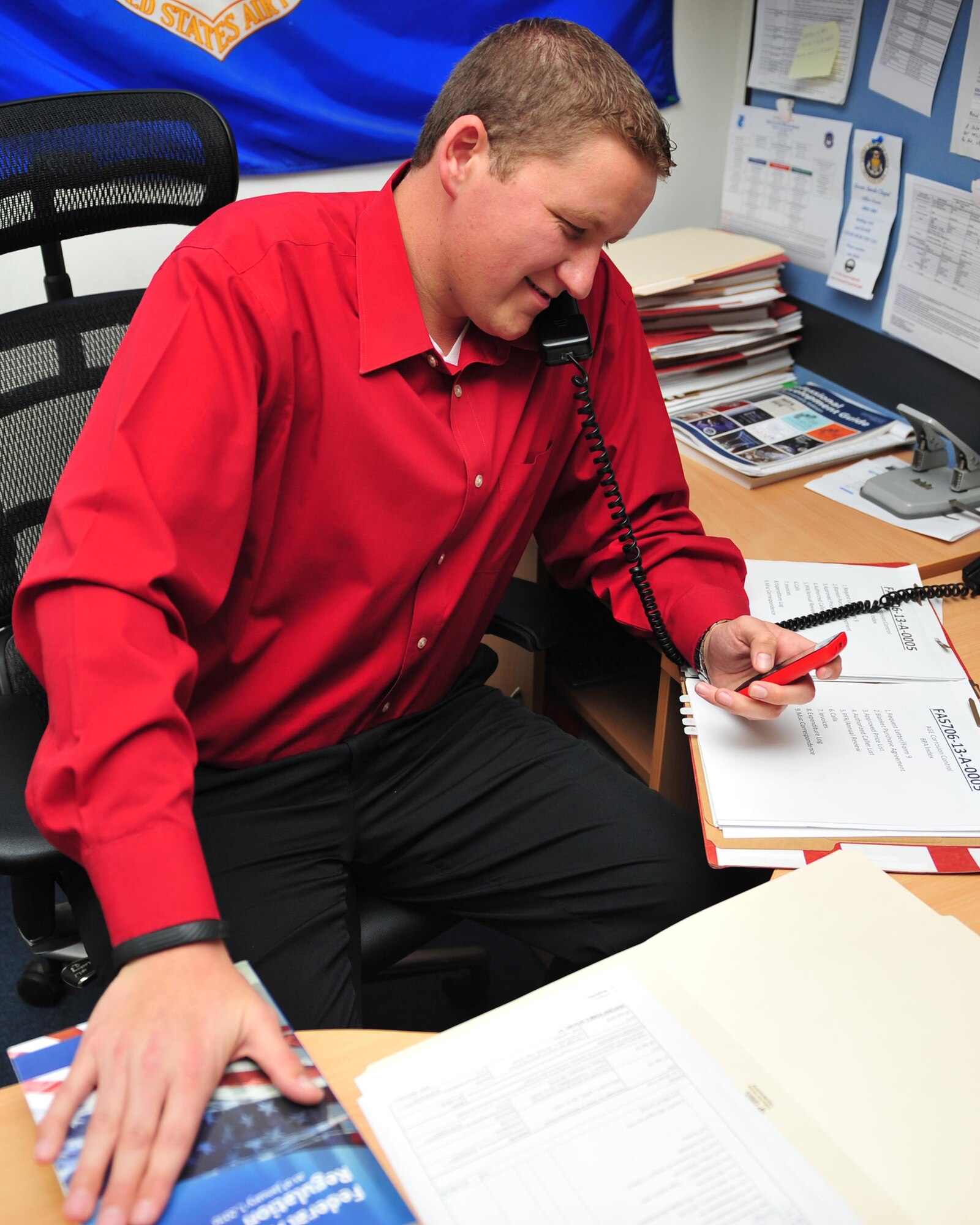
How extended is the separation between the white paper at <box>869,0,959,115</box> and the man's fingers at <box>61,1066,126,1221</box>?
1628mm

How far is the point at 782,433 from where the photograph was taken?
5.59 feet

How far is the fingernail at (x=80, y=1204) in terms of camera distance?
22.1 inches

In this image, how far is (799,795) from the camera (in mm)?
955

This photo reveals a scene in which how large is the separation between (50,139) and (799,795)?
102 centimetres

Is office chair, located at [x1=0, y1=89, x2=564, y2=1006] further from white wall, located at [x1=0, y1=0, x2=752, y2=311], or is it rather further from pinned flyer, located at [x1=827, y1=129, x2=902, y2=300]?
pinned flyer, located at [x1=827, y1=129, x2=902, y2=300]

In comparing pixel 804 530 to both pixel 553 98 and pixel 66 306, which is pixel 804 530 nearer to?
pixel 553 98

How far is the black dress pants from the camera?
3.55 feet

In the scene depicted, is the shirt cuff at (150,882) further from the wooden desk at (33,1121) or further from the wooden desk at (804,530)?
the wooden desk at (804,530)

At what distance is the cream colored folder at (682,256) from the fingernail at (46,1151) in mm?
1461

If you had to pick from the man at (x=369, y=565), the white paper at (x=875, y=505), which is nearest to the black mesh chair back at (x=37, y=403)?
the man at (x=369, y=565)

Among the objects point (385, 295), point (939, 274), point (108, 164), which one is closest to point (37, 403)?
point (108, 164)

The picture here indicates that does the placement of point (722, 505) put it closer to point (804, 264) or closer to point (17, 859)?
point (804, 264)

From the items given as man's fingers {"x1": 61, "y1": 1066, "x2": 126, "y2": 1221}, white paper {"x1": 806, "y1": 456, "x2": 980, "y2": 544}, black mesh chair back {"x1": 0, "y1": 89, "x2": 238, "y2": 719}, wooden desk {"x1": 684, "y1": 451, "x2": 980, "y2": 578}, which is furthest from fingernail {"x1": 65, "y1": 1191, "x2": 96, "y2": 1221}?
white paper {"x1": 806, "y1": 456, "x2": 980, "y2": 544}

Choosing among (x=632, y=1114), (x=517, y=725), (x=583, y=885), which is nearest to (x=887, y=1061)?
(x=632, y=1114)
